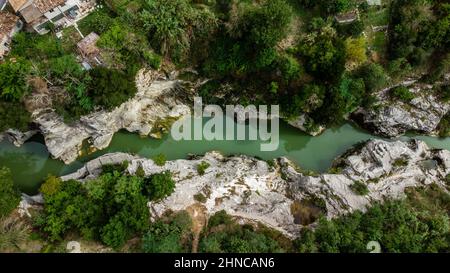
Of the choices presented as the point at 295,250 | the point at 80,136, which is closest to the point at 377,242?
the point at 295,250

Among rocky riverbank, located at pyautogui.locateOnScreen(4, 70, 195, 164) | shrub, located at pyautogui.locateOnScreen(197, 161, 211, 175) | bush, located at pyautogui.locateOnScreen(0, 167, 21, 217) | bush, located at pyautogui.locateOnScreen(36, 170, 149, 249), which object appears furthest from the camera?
rocky riverbank, located at pyautogui.locateOnScreen(4, 70, 195, 164)

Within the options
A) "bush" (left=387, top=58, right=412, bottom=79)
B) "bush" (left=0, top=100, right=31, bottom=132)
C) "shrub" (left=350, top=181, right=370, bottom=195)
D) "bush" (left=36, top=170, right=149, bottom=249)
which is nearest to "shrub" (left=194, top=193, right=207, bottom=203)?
"bush" (left=36, top=170, right=149, bottom=249)

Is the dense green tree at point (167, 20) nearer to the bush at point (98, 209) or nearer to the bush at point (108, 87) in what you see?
the bush at point (108, 87)

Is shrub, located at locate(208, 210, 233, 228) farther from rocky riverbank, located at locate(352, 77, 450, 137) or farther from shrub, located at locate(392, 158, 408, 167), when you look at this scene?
rocky riverbank, located at locate(352, 77, 450, 137)

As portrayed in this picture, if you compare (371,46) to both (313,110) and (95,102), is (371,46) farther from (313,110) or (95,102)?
(95,102)

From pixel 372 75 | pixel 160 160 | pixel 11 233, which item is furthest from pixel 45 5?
pixel 372 75

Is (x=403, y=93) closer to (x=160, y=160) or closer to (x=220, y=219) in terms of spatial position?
(x=220, y=219)
